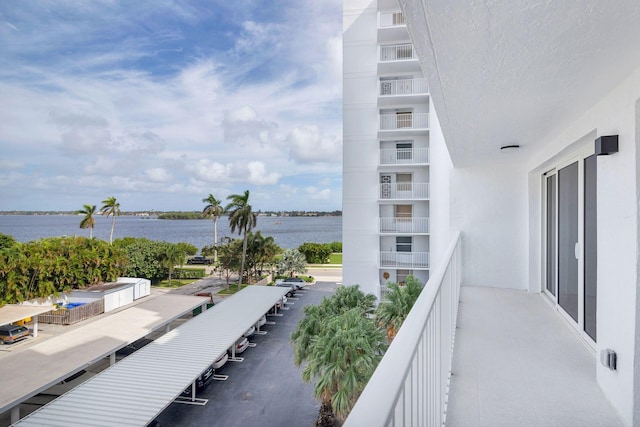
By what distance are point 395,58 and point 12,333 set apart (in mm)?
17452

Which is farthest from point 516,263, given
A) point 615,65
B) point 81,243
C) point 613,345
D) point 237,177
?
point 237,177

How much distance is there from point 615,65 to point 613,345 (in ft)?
4.98

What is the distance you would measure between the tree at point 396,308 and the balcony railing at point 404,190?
549 cm

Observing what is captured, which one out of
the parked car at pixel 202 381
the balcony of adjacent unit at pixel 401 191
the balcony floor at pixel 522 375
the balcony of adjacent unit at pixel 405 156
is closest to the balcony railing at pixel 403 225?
the balcony of adjacent unit at pixel 401 191

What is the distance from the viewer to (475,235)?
17.9 ft

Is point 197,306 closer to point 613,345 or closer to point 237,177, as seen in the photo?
point 613,345

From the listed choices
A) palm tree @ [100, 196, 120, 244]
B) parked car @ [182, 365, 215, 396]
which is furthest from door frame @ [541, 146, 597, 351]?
palm tree @ [100, 196, 120, 244]

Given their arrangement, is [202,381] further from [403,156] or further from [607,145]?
[607,145]

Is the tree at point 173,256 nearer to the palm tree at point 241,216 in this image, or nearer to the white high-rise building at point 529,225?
the palm tree at point 241,216

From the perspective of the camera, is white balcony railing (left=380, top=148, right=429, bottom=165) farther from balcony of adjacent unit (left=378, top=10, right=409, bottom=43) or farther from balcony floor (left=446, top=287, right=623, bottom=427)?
balcony floor (left=446, top=287, right=623, bottom=427)

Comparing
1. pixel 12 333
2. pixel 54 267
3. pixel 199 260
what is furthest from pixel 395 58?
pixel 199 260

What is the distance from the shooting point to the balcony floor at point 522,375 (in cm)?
202

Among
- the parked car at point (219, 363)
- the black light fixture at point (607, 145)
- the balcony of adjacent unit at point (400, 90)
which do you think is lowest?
the parked car at point (219, 363)

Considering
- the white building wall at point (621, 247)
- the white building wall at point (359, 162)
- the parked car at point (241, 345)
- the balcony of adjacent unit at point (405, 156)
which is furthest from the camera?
the white building wall at point (359, 162)
